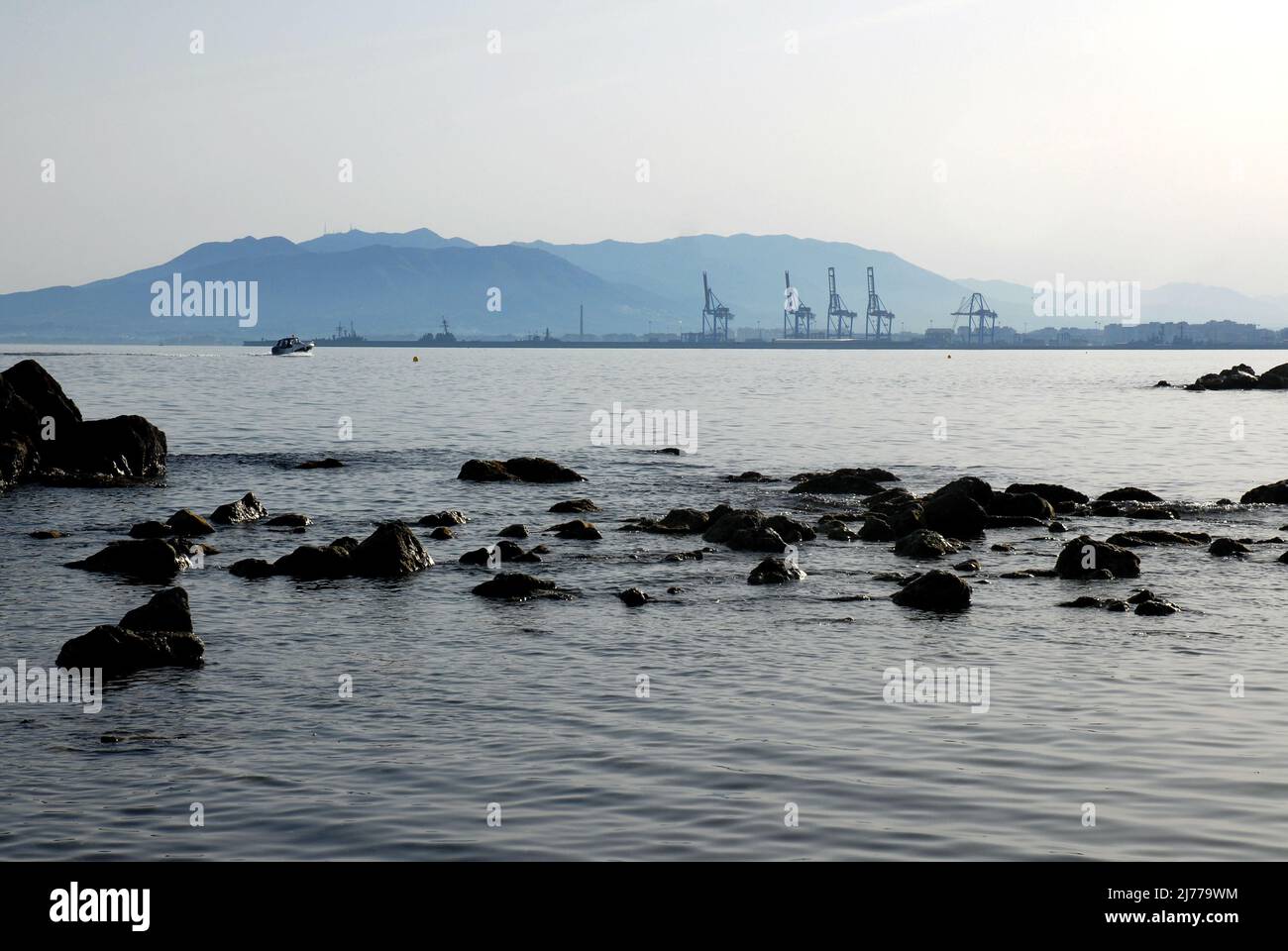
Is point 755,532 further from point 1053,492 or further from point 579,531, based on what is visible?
point 1053,492

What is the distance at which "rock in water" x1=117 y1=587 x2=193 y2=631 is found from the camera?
1847 cm

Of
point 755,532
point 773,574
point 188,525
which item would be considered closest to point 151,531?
point 188,525

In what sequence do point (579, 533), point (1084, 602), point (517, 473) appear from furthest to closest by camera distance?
1. point (517, 473)
2. point (579, 533)
3. point (1084, 602)

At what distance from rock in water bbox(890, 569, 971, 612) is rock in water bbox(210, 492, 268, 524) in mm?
17866

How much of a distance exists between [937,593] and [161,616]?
1167 centimetres

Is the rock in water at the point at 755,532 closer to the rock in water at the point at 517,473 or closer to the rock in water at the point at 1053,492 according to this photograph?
the rock in water at the point at 1053,492

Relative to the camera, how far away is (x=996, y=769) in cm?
1291

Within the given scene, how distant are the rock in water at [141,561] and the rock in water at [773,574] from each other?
10.6 metres

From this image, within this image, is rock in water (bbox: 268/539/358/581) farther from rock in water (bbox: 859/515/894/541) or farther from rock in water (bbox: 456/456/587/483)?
rock in water (bbox: 456/456/587/483)

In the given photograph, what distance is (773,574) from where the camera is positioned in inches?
974
